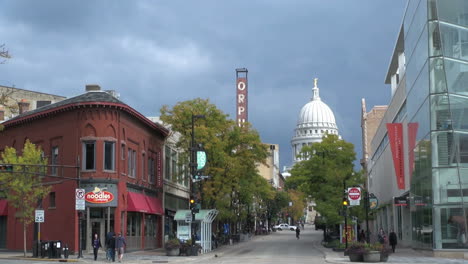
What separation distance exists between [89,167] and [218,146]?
11845 mm

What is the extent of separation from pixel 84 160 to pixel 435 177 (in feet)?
78.5

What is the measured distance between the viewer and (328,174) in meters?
61.3

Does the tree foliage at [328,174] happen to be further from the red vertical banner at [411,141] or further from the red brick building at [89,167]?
the red brick building at [89,167]

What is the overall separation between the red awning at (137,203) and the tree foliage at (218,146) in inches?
209

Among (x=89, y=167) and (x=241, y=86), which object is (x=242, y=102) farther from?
(x=89, y=167)

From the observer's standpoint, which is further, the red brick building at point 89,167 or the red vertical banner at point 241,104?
the red vertical banner at point 241,104

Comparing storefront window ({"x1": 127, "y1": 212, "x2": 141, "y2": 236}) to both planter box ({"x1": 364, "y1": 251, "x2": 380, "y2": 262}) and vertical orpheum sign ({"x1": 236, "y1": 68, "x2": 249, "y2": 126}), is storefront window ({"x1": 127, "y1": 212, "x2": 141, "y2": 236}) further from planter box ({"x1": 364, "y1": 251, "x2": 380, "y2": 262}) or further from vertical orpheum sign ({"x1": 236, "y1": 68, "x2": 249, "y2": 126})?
vertical orpheum sign ({"x1": 236, "y1": 68, "x2": 249, "y2": 126})

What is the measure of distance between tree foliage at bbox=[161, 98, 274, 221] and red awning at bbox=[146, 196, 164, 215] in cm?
396

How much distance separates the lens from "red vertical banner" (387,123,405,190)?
181 ft

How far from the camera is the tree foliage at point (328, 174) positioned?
196 feet

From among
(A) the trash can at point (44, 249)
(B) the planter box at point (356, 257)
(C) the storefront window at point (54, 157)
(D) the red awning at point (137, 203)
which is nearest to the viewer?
(B) the planter box at point (356, 257)

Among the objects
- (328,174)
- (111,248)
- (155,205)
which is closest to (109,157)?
(111,248)

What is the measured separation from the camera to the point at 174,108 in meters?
56.7

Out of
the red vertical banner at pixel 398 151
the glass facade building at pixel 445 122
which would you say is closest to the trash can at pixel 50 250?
the glass facade building at pixel 445 122
